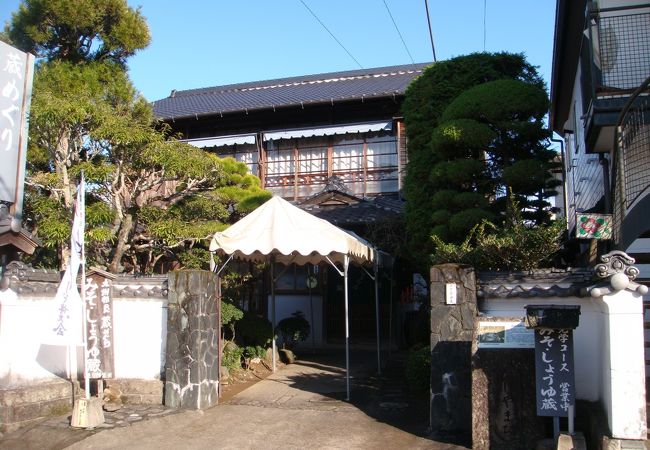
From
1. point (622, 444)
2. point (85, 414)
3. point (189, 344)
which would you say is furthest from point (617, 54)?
point (85, 414)

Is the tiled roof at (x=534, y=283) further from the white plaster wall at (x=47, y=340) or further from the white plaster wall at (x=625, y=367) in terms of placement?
the white plaster wall at (x=47, y=340)

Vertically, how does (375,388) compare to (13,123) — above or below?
below

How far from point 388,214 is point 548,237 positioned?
6710 mm

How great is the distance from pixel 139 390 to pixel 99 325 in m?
1.22

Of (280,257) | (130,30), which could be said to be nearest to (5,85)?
(130,30)

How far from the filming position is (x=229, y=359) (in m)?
11.1

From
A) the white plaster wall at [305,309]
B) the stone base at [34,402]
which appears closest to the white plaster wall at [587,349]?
the stone base at [34,402]

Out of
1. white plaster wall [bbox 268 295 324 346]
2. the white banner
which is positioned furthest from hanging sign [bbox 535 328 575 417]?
white plaster wall [bbox 268 295 324 346]

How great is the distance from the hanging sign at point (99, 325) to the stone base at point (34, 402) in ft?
1.60

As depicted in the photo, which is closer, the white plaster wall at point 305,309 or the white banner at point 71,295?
the white banner at point 71,295

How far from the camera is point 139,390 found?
348 inches

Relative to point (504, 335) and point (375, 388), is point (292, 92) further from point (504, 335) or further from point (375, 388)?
point (504, 335)

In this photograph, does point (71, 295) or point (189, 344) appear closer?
point (71, 295)

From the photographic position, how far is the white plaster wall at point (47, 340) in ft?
26.1
